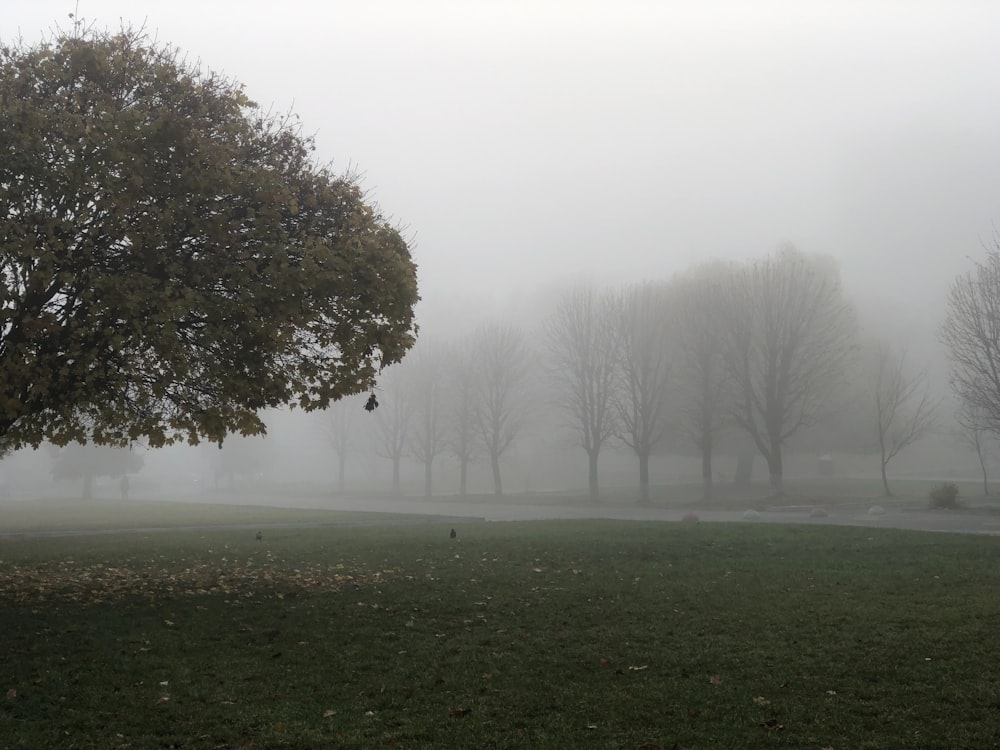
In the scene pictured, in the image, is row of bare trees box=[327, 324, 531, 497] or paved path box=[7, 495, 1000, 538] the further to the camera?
row of bare trees box=[327, 324, 531, 497]

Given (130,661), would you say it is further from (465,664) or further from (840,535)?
(840,535)

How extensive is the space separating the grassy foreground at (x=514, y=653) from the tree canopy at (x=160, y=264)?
3.36 meters

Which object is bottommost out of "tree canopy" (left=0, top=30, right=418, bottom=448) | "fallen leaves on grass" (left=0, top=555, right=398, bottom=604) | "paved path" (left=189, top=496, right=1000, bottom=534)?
"paved path" (left=189, top=496, right=1000, bottom=534)

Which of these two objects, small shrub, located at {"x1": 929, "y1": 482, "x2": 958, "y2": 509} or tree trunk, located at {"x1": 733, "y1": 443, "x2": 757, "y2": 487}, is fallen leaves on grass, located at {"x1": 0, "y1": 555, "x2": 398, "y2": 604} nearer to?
small shrub, located at {"x1": 929, "y1": 482, "x2": 958, "y2": 509}

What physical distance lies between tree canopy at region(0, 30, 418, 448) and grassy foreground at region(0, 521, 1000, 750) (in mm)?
3358

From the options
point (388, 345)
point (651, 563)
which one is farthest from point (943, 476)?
point (388, 345)

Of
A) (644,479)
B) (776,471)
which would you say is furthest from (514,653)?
(644,479)

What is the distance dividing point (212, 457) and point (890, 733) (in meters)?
104

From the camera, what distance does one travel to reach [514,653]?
9.12m

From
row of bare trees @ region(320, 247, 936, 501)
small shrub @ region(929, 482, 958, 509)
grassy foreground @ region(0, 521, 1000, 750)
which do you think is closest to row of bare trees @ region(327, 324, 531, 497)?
row of bare trees @ region(320, 247, 936, 501)

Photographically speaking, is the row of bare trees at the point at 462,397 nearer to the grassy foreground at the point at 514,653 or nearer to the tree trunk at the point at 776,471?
the tree trunk at the point at 776,471

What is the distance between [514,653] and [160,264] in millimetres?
7893

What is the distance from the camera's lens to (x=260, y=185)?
40.9 feet

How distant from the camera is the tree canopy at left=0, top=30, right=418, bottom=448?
11.5 m
